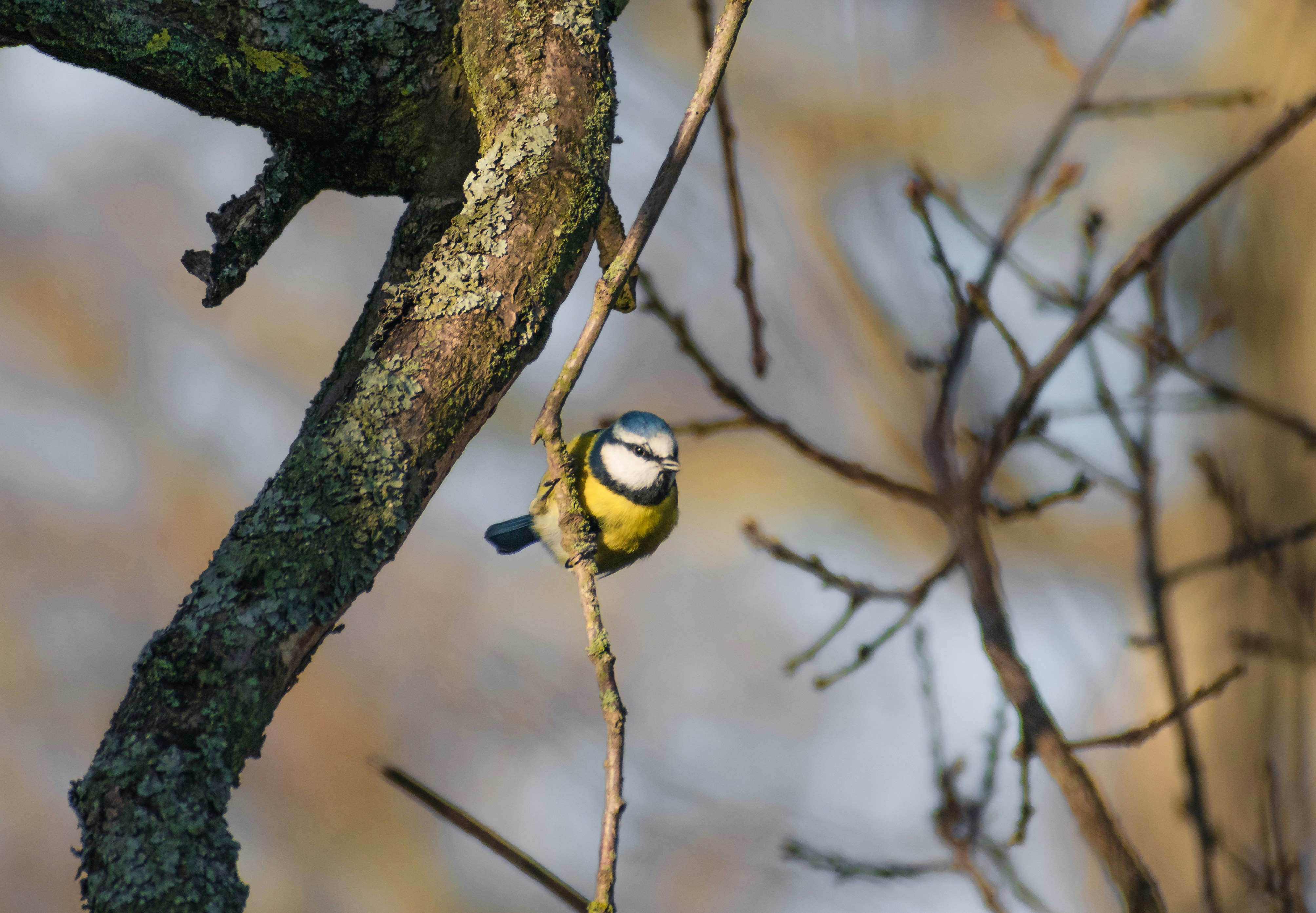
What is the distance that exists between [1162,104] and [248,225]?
175cm

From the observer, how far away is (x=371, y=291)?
1299mm

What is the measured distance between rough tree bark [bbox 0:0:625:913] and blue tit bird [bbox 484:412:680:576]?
131 cm

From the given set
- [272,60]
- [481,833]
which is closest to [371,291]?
[272,60]

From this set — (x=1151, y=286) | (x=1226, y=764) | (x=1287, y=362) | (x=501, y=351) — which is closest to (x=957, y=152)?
(x=1287, y=362)

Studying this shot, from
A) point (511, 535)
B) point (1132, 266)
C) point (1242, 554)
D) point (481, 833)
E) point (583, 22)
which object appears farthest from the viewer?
point (511, 535)

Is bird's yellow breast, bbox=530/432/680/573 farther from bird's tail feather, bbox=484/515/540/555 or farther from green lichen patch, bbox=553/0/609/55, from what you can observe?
green lichen patch, bbox=553/0/609/55

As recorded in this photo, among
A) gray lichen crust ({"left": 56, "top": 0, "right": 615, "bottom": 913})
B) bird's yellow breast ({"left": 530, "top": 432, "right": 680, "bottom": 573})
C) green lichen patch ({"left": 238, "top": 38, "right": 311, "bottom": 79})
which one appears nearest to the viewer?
gray lichen crust ({"left": 56, "top": 0, "right": 615, "bottom": 913})

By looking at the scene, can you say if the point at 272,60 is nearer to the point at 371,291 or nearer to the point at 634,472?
the point at 371,291

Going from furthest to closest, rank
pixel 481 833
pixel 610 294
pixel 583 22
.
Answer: pixel 583 22
pixel 610 294
pixel 481 833

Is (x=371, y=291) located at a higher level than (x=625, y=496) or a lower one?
lower

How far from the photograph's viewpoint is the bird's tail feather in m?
2.88

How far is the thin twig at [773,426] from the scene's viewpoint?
173 cm

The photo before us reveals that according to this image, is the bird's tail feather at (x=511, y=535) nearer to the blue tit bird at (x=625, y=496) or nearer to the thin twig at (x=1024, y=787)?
the blue tit bird at (x=625, y=496)

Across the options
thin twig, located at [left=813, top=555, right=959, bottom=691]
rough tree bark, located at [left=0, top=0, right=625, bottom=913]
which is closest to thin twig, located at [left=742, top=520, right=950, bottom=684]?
thin twig, located at [left=813, top=555, right=959, bottom=691]
